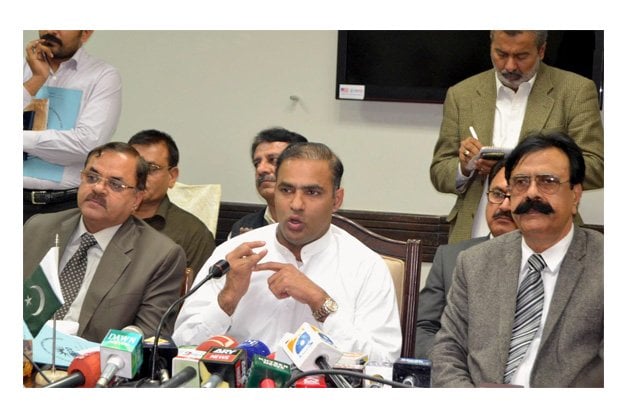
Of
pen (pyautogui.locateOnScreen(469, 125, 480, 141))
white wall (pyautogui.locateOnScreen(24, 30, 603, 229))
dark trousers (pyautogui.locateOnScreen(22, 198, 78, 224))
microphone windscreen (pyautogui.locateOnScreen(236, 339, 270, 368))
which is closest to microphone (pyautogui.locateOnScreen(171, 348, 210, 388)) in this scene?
microphone windscreen (pyautogui.locateOnScreen(236, 339, 270, 368))

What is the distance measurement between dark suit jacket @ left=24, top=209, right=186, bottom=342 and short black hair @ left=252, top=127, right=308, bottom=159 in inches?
35.6

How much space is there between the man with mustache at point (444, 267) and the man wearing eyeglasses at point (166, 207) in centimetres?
84

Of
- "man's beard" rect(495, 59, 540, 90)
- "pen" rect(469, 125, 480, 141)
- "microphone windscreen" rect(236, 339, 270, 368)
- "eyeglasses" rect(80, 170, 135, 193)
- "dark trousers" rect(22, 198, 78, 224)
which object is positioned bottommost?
"microphone windscreen" rect(236, 339, 270, 368)

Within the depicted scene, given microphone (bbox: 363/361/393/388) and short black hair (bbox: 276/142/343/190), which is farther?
short black hair (bbox: 276/142/343/190)

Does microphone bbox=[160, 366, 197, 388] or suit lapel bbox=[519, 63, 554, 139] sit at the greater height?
suit lapel bbox=[519, 63, 554, 139]

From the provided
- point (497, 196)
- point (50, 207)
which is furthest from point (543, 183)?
point (50, 207)

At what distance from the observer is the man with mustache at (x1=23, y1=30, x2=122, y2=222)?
10.8ft

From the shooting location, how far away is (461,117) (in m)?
3.32

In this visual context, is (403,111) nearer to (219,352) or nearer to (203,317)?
(203,317)

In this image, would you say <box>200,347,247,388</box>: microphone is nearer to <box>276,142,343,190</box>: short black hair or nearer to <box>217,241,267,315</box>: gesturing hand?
<box>217,241,267,315</box>: gesturing hand

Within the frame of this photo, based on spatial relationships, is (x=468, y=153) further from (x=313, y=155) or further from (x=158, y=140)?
(x=158, y=140)

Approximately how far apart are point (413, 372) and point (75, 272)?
1349 mm

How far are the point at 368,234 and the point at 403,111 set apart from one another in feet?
4.71

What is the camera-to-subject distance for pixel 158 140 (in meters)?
3.75
